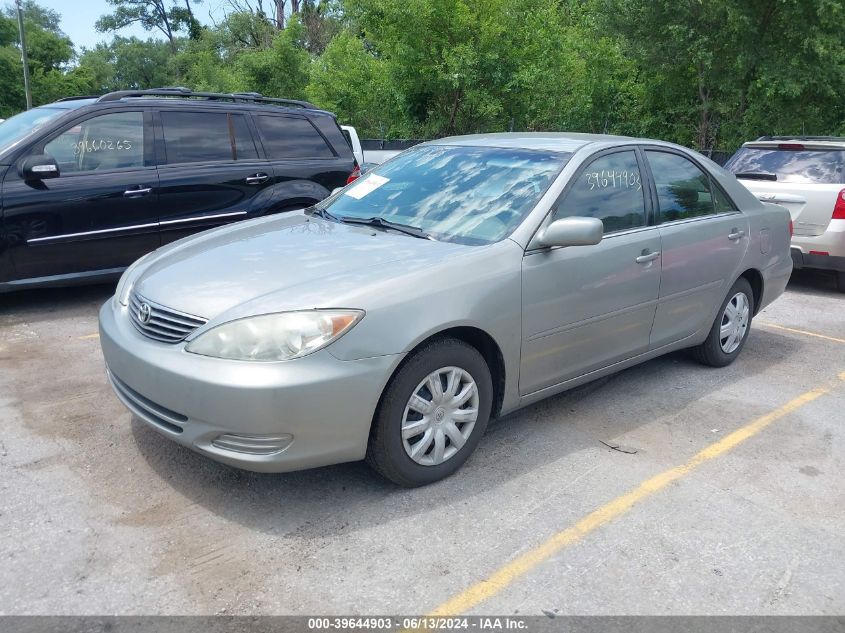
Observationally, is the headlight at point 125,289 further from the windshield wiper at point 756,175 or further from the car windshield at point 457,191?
the windshield wiper at point 756,175

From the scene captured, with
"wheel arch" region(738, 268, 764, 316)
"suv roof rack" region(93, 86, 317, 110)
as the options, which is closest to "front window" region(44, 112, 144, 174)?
"suv roof rack" region(93, 86, 317, 110)

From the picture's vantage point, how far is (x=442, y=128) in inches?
722

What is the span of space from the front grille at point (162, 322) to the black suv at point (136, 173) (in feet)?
10.0

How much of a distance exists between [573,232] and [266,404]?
173 centimetres

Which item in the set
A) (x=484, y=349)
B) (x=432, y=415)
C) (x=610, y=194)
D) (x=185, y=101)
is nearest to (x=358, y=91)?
(x=185, y=101)

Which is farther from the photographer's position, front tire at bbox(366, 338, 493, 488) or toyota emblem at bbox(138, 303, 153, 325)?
toyota emblem at bbox(138, 303, 153, 325)

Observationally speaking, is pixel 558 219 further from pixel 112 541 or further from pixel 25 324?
pixel 25 324

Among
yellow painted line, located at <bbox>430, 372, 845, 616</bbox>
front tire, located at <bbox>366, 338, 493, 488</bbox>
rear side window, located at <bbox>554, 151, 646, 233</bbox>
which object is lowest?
yellow painted line, located at <bbox>430, 372, 845, 616</bbox>

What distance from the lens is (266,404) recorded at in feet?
9.80

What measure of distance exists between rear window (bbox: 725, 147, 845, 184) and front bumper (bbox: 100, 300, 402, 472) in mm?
6790

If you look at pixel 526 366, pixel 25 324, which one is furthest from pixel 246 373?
pixel 25 324

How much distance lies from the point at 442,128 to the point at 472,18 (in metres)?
2.72

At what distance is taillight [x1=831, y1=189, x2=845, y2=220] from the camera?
7.86 m

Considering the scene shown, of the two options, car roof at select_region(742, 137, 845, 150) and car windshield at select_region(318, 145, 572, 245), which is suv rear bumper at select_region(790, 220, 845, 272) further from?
car windshield at select_region(318, 145, 572, 245)
